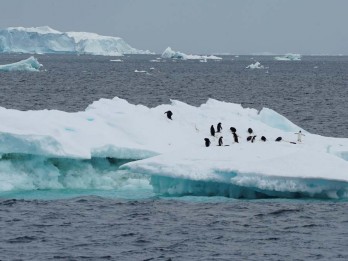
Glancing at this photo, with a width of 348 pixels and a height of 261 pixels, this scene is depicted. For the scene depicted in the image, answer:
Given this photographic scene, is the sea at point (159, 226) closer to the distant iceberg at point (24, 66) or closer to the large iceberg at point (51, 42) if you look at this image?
the distant iceberg at point (24, 66)

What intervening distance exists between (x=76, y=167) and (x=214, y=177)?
3.99 meters

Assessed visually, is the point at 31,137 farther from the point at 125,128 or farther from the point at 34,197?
the point at 125,128

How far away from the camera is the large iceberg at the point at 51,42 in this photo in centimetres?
15062

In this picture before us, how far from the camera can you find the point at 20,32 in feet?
496

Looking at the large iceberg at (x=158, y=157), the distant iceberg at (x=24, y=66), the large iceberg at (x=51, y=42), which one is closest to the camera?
the large iceberg at (x=158, y=157)

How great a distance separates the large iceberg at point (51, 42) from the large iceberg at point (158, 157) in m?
124

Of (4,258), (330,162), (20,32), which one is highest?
(20,32)

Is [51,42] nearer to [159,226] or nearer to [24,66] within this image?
[24,66]

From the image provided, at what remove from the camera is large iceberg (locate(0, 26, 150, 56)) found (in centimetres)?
15062

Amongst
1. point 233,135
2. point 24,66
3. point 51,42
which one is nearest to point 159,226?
point 233,135

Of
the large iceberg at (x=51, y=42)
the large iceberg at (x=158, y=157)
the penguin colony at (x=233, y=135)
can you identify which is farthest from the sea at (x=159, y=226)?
the large iceberg at (x=51, y=42)

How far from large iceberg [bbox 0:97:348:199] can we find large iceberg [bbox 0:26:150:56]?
124276 mm

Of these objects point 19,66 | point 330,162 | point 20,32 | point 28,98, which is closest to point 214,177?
point 330,162

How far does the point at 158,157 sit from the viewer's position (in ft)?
63.8
